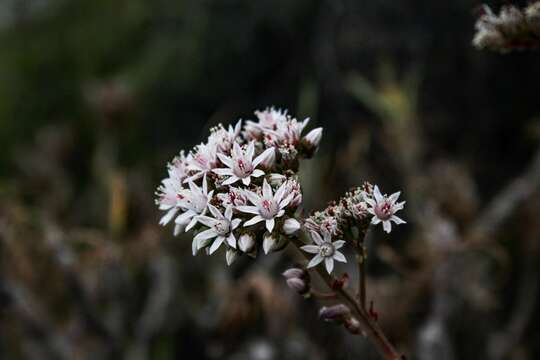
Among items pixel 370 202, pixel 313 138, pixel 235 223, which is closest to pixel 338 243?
pixel 370 202

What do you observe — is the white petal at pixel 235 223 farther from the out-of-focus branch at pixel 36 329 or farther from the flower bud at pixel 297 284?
the out-of-focus branch at pixel 36 329

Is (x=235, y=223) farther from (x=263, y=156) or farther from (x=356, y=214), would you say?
(x=356, y=214)

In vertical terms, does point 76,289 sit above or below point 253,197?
above

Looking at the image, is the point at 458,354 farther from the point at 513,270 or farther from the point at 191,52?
the point at 191,52

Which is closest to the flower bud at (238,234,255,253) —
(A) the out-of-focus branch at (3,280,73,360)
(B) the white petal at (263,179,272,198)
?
(B) the white petal at (263,179,272,198)

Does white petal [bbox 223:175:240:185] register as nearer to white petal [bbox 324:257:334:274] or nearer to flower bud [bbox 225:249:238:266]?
flower bud [bbox 225:249:238:266]

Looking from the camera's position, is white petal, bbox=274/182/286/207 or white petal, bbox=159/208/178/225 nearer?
white petal, bbox=274/182/286/207
